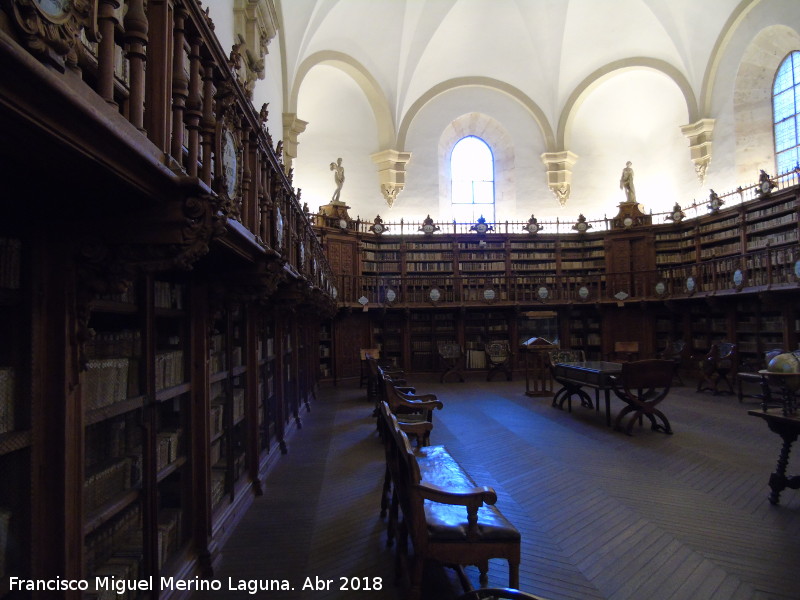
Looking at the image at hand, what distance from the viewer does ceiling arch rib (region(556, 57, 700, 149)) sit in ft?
44.7

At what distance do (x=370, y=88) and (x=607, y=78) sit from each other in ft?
25.6

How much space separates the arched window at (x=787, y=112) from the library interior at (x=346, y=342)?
0.06m

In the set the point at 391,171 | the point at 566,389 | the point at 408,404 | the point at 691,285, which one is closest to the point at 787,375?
the point at 408,404

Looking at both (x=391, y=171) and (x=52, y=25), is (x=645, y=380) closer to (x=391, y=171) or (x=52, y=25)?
(x=52, y=25)

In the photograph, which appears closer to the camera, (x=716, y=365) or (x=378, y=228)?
(x=716, y=365)

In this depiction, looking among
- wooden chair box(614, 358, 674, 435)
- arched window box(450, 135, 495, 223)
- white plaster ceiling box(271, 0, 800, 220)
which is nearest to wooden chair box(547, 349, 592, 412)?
wooden chair box(614, 358, 674, 435)

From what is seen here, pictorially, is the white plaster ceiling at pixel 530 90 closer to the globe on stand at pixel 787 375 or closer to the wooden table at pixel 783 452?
the globe on stand at pixel 787 375

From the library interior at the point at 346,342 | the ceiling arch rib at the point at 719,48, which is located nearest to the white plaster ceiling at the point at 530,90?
the ceiling arch rib at the point at 719,48

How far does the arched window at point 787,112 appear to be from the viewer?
1137cm

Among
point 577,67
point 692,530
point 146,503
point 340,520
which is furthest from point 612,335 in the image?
point 146,503

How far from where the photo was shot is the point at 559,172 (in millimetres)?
15422

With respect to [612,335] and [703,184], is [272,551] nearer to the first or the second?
[612,335]

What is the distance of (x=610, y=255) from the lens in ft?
43.2

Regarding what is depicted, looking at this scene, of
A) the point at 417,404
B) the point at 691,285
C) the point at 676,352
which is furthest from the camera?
the point at 691,285
